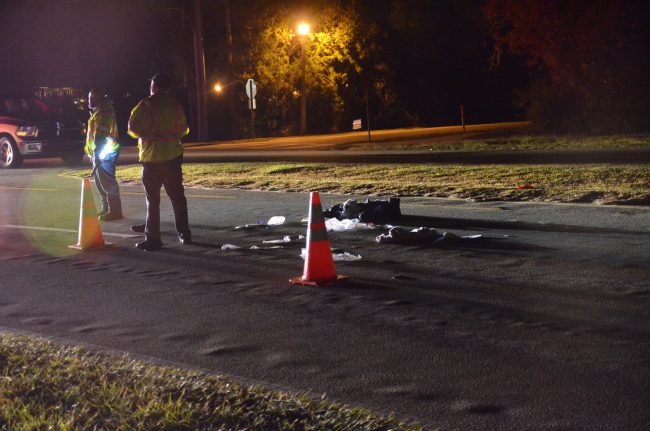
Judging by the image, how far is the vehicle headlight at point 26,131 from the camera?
2722 cm

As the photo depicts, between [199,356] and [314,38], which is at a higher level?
[314,38]

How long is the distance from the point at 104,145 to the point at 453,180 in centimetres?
617

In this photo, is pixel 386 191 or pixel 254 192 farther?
pixel 254 192

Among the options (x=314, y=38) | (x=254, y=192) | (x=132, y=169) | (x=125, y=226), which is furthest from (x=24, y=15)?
(x=125, y=226)

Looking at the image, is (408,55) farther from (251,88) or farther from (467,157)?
(467,157)

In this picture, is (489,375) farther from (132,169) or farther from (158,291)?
(132,169)

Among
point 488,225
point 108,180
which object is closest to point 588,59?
point 108,180

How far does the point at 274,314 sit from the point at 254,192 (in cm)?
997

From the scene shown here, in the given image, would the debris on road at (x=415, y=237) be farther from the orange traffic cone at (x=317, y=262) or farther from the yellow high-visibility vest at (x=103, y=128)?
the yellow high-visibility vest at (x=103, y=128)

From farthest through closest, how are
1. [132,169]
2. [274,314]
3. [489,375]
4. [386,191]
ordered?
[132,169], [386,191], [274,314], [489,375]

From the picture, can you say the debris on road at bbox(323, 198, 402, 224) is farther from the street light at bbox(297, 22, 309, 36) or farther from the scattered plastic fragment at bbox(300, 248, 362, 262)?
the street light at bbox(297, 22, 309, 36)

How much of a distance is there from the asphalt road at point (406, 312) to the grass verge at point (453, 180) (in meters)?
1.77

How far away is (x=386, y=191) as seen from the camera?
1570 cm

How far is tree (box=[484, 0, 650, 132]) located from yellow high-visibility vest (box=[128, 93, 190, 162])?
23.3 m
